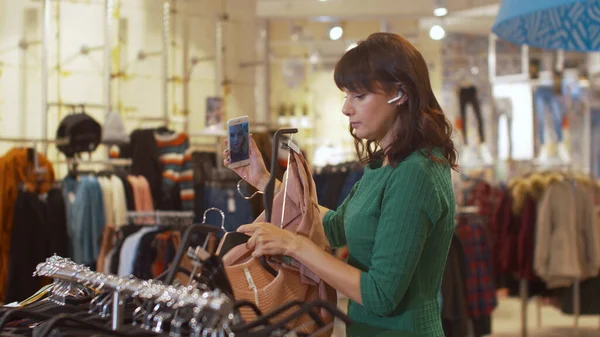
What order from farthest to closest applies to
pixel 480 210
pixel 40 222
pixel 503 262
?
1. pixel 480 210
2. pixel 503 262
3. pixel 40 222

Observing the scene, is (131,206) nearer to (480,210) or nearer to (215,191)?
(215,191)

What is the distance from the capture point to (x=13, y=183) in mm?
4992

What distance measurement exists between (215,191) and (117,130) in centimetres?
86

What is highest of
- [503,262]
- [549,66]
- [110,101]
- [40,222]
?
[549,66]

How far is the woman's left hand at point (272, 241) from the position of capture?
5.56 ft

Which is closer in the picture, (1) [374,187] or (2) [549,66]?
(1) [374,187]

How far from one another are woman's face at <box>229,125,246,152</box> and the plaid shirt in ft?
12.7

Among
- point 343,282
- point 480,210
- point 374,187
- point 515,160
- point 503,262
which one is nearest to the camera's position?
point 343,282

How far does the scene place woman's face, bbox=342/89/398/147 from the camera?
1.82 m

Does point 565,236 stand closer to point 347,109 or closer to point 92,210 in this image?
point 92,210

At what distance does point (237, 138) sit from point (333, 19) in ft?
25.1

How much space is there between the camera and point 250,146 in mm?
2029

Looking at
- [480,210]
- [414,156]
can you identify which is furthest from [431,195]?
[480,210]

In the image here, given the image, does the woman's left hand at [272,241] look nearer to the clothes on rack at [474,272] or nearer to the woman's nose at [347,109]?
the woman's nose at [347,109]
